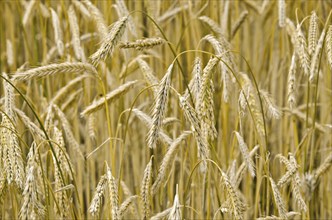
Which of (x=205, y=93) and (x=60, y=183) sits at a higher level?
(x=205, y=93)

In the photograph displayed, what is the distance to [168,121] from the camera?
175cm

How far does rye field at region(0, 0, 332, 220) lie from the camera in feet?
4.49

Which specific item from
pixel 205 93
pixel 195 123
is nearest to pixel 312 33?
pixel 205 93

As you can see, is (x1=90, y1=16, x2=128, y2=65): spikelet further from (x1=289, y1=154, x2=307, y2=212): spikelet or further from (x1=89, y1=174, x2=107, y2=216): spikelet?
(x1=289, y1=154, x2=307, y2=212): spikelet

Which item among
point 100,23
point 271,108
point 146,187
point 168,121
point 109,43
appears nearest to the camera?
point 109,43

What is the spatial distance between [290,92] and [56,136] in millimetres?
607

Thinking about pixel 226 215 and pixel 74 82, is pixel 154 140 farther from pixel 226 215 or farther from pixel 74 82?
pixel 74 82

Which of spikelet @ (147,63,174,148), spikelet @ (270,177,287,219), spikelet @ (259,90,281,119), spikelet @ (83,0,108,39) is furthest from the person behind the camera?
spikelet @ (83,0,108,39)

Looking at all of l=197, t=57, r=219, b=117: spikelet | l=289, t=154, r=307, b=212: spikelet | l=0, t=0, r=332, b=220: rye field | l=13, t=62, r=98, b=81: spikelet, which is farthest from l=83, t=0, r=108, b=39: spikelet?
l=289, t=154, r=307, b=212: spikelet

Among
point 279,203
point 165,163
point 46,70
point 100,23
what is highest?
Answer: point 100,23

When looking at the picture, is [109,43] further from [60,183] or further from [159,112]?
[60,183]

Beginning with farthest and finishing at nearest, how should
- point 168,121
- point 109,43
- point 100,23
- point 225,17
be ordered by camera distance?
point 225,17, point 100,23, point 168,121, point 109,43

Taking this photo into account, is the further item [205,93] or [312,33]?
[312,33]

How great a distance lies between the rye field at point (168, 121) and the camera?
1.37 m
